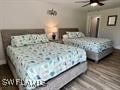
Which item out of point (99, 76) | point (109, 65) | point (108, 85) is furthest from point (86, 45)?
point (108, 85)

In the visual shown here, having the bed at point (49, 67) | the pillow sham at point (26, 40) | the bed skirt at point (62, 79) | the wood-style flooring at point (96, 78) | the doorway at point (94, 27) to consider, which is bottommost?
the wood-style flooring at point (96, 78)

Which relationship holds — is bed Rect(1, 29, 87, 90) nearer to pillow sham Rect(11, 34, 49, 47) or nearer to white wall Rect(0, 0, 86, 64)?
pillow sham Rect(11, 34, 49, 47)

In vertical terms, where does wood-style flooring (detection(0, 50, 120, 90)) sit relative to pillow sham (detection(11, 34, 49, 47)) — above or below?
below

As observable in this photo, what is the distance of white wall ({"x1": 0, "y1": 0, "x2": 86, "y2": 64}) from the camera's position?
116 inches

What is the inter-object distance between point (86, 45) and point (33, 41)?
1.89 m

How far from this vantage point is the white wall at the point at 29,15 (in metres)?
2.94

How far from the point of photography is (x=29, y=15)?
344 centimetres

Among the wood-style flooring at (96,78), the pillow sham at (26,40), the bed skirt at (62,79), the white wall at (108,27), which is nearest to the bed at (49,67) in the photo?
the bed skirt at (62,79)

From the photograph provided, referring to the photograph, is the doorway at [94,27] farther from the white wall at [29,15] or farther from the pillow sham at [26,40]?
the pillow sham at [26,40]

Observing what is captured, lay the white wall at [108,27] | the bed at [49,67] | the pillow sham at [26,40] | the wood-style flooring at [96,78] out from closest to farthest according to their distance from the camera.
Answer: the bed at [49,67], the wood-style flooring at [96,78], the pillow sham at [26,40], the white wall at [108,27]

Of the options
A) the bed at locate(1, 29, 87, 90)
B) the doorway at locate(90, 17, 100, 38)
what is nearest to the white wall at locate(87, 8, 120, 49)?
the doorway at locate(90, 17, 100, 38)

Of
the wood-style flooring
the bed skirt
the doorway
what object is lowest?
the wood-style flooring

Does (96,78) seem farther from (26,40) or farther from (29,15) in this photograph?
(29,15)

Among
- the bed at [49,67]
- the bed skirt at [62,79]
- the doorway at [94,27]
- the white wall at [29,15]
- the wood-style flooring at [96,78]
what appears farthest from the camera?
the doorway at [94,27]
